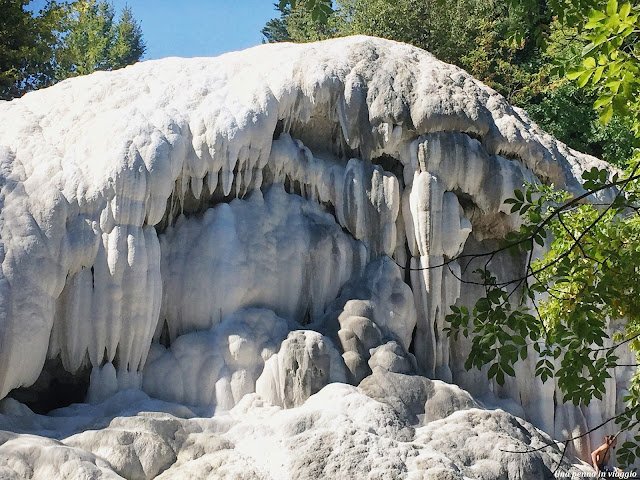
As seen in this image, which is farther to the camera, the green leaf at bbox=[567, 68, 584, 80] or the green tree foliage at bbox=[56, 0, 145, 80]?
the green tree foliage at bbox=[56, 0, 145, 80]

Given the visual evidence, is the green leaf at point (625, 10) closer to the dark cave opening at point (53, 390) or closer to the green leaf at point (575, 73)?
the green leaf at point (575, 73)

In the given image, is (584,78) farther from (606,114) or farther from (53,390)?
(53,390)

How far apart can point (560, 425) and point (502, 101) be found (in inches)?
218

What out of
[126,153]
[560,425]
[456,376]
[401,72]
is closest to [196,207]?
[126,153]

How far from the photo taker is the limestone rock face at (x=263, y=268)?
11.0m

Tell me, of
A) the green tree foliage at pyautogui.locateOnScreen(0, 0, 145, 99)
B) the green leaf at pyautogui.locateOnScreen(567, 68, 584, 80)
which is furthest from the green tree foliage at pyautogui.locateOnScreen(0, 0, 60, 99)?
the green leaf at pyautogui.locateOnScreen(567, 68, 584, 80)

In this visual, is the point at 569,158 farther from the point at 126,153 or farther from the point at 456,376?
the point at 126,153

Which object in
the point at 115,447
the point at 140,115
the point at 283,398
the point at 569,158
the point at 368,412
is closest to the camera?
the point at 115,447

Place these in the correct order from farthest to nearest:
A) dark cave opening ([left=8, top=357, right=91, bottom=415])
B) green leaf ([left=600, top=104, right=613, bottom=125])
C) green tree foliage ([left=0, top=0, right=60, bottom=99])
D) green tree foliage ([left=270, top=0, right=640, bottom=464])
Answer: green tree foliage ([left=0, top=0, right=60, bottom=99]) < dark cave opening ([left=8, top=357, right=91, bottom=415]) < green tree foliage ([left=270, top=0, right=640, bottom=464]) < green leaf ([left=600, top=104, right=613, bottom=125])

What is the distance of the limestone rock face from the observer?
36.0 ft

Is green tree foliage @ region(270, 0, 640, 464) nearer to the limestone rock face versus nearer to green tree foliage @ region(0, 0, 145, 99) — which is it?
the limestone rock face

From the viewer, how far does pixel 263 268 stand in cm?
1341

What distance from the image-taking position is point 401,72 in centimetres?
1470

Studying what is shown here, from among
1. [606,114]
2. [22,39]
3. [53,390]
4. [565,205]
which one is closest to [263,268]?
[53,390]
